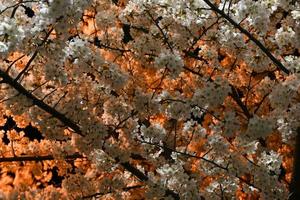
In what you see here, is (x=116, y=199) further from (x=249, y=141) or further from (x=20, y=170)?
(x=20, y=170)

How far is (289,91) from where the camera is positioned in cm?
510

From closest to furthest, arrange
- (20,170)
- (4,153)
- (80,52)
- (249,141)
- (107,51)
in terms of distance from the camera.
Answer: (80,52) → (249,141) → (107,51) → (4,153) → (20,170)

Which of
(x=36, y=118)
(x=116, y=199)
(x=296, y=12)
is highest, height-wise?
(x=296, y=12)

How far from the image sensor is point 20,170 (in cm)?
736

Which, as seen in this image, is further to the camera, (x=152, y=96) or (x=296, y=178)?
(x=296, y=178)

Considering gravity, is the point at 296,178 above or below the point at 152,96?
below

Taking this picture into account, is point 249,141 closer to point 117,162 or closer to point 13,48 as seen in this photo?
point 117,162

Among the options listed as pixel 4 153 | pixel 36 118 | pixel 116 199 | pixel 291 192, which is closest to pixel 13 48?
pixel 36 118

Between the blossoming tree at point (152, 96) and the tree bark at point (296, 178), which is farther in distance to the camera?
the tree bark at point (296, 178)

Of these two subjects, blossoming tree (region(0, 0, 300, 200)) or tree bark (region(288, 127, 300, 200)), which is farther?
tree bark (region(288, 127, 300, 200))

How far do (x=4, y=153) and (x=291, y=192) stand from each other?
3.56m

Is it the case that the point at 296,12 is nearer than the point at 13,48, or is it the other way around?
the point at 13,48

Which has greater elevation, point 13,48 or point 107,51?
point 107,51

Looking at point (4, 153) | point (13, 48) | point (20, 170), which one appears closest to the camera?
point (13, 48)
